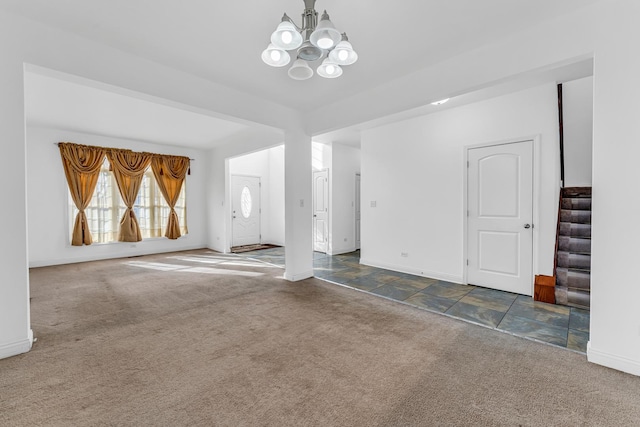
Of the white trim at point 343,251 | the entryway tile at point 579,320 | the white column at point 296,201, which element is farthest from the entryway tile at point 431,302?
the white trim at point 343,251

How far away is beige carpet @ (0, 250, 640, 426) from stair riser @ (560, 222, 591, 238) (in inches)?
83.3

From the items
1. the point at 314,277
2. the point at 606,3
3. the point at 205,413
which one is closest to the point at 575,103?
the point at 606,3

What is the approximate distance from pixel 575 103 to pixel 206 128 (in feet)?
20.0

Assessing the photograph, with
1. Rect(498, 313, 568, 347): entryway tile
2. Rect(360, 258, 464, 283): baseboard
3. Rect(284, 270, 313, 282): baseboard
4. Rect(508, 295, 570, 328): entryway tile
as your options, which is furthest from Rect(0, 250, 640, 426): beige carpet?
Rect(360, 258, 464, 283): baseboard

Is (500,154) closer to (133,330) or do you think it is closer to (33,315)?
(133,330)

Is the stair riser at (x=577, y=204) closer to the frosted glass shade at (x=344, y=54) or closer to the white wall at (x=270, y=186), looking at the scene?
the frosted glass shade at (x=344, y=54)

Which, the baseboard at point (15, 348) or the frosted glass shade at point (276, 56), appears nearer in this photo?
the frosted glass shade at point (276, 56)

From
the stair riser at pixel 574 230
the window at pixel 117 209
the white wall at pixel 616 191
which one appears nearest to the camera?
the white wall at pixel 616 191

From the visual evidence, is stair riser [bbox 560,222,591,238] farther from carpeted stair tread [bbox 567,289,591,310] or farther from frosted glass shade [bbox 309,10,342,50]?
frosted glass shade [bbox 309,10,342,50]

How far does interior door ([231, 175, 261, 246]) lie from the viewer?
8297mm

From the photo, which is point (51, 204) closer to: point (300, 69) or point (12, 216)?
point (12, 216)

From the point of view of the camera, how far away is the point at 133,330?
2.83m

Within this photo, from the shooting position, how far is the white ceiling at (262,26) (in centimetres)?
217

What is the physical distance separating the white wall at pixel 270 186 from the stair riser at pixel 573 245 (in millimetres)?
6518
